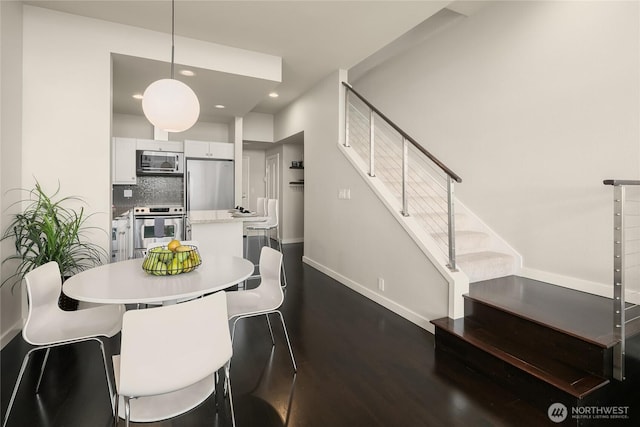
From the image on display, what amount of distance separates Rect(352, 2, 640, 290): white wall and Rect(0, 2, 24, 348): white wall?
431 cm

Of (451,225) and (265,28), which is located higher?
(265,28)

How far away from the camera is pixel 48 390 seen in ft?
6.21

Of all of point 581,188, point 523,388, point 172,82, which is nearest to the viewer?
point 523,388

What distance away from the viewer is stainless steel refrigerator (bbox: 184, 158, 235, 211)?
5375mm

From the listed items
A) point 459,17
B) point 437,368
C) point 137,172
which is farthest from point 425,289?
point 137,172

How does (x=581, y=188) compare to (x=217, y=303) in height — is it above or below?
above

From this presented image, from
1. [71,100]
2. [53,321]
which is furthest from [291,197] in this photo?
[53,321]

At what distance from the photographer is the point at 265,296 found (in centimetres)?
232

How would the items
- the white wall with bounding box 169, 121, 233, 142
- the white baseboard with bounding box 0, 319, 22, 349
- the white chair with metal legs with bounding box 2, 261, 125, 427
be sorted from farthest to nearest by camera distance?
the white wall with bounding box 169, 121, 233, 142
the white baseboard with bounding box 0, 319, 22, 349
the white chair with metal legs with bounding box 2, 261, 125, 427

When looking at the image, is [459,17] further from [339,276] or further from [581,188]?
[339,276]

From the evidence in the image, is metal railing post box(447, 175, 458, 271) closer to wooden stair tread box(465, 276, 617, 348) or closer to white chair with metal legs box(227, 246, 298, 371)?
wooden stair tread box(465, 276, 617, 348)

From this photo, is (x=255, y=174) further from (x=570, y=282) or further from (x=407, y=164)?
(x=570, y=282)

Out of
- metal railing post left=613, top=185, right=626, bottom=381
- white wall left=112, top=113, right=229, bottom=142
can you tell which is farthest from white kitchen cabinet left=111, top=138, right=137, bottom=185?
metal railing post left=613, top=185, right=626, bottom=381

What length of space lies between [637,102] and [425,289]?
2129 millimetres
